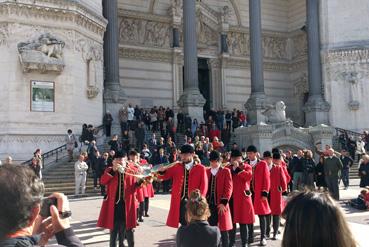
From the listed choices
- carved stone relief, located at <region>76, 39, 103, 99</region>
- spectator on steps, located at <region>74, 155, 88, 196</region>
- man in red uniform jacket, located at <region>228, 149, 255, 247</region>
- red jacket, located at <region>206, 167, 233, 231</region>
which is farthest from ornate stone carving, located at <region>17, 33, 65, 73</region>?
red jacket, located at <region>206, 167, 233, 231</region>

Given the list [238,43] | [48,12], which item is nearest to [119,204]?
[48,12]

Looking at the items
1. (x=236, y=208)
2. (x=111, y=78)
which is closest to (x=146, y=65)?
(x=111, y=78)

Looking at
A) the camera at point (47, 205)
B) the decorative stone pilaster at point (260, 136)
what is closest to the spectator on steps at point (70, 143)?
the decorative stone pilaster at point (260, 136)

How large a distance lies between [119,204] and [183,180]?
3.94 ft

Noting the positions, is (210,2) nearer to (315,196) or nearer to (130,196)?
(130,196)

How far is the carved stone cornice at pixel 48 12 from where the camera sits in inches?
846

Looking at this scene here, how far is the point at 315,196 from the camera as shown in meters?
2.39

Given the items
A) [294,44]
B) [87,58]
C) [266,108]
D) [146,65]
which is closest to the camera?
[87,58]

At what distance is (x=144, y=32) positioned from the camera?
32.4 metres

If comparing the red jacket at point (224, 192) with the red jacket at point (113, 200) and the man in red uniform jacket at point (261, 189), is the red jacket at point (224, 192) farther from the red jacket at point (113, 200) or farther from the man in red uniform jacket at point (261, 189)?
the man in red uniform jacket at point (261, 189)

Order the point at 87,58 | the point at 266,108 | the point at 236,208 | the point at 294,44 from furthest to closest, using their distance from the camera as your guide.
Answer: the point at 294,44 → the point at 266,108 → the point at 87,58 → the point at 236,208

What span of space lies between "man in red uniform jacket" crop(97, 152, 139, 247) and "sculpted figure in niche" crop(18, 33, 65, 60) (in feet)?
46.8

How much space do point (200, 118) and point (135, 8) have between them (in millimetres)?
9518

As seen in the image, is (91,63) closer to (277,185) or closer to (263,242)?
(277,185)
